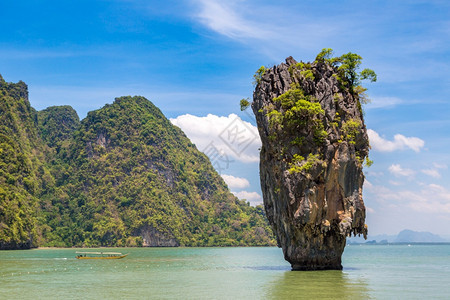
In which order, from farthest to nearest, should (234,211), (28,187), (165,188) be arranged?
(234,211)
(165,188)
(28,187)

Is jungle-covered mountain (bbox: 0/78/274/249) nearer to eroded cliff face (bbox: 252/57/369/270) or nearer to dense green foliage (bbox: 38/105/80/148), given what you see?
dense green foliage (bbox: 38/105/80/148)

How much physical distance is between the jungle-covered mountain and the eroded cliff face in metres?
81.5

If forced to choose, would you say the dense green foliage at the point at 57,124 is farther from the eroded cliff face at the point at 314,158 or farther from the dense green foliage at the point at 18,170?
the eroded cliff face at the point at 314,158

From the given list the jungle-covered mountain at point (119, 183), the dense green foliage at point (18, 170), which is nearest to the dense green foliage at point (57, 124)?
the jungle-covered mountain at point (119, 183)

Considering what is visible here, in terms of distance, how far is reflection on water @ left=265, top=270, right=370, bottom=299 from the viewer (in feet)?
73.2

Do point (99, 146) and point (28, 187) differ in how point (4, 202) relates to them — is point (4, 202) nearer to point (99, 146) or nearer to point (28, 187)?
point (28, 187)

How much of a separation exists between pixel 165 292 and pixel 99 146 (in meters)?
126

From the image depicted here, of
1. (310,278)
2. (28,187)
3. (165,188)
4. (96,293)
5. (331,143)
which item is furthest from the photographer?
(165,188)

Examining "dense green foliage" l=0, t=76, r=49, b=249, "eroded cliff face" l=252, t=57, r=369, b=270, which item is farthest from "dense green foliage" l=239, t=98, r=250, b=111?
"dense green foliage" l=0, t=76, r=49, b=249

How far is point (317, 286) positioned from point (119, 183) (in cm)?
11686

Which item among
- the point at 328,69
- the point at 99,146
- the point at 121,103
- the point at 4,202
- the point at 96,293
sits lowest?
the point at 96,293

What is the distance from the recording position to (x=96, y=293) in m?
24.0

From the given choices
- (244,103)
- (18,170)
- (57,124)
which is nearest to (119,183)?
(18,170)

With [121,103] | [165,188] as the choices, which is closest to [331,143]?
[165,188]
